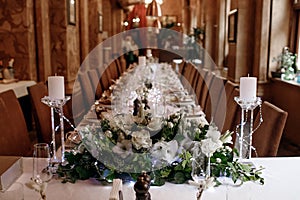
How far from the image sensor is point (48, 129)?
3.09m

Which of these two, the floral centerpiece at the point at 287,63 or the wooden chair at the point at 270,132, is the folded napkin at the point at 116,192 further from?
the floral centerpiece at the point at 287,63

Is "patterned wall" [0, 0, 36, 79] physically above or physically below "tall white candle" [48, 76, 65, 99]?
above

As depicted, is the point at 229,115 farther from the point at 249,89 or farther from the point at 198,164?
the point at 198,164

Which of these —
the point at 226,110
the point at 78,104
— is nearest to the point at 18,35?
the point at 78,104

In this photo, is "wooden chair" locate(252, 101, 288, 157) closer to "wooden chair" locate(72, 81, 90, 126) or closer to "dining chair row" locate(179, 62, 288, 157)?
"dining chair row" locate(179, 62, 288, 157)

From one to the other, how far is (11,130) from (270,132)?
1.71 meters

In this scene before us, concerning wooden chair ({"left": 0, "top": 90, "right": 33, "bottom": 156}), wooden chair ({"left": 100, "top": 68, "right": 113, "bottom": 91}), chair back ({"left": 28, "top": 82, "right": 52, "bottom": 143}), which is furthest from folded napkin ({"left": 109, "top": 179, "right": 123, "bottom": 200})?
wooden chair ({"left": 100, "top": 68, "right": 113, "bottom": 91})

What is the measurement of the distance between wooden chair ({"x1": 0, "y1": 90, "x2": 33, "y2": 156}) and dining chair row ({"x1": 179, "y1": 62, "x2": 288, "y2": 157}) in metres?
1.37

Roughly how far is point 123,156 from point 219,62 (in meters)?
7.14

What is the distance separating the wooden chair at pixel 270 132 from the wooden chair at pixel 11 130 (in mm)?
1614

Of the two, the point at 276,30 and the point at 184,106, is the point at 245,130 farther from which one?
the point at 276,30

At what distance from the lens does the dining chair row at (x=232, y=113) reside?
6.46 ft

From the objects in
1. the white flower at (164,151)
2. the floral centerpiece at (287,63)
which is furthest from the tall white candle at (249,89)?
the floral centerpiece at (287,63)

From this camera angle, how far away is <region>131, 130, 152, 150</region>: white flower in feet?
4.67
